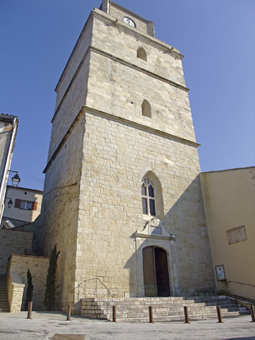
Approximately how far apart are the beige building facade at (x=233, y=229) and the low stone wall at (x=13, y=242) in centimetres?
1012

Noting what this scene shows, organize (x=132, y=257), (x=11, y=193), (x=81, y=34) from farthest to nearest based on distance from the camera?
(x=11, y=193), (x=81, y=34), (x=132, y=257)

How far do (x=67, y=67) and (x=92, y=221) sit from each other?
41.0 ft

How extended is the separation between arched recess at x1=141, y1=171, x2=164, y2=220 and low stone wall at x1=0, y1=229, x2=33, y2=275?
25.7ft

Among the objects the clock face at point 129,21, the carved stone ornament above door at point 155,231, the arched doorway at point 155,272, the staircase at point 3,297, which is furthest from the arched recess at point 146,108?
the staircase at point 3,297

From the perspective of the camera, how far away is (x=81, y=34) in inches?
656

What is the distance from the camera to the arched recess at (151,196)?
11.7 m

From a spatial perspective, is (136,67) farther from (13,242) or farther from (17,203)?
(17,203)

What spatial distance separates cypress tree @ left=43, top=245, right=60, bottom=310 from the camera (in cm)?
1003

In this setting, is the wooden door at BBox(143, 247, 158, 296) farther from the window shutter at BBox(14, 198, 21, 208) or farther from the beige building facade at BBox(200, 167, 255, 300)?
the window shutter at BBox(14, 198, 21, 208)

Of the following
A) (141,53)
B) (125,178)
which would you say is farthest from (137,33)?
(125,178)

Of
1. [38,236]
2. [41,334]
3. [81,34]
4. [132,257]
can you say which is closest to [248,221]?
[132,257]

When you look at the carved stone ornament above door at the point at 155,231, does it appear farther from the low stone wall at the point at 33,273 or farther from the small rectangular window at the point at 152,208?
the low stone wall at the point at 33,273

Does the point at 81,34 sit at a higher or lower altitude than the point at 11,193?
higher

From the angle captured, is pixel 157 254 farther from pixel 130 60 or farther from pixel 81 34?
pixel 81 34
